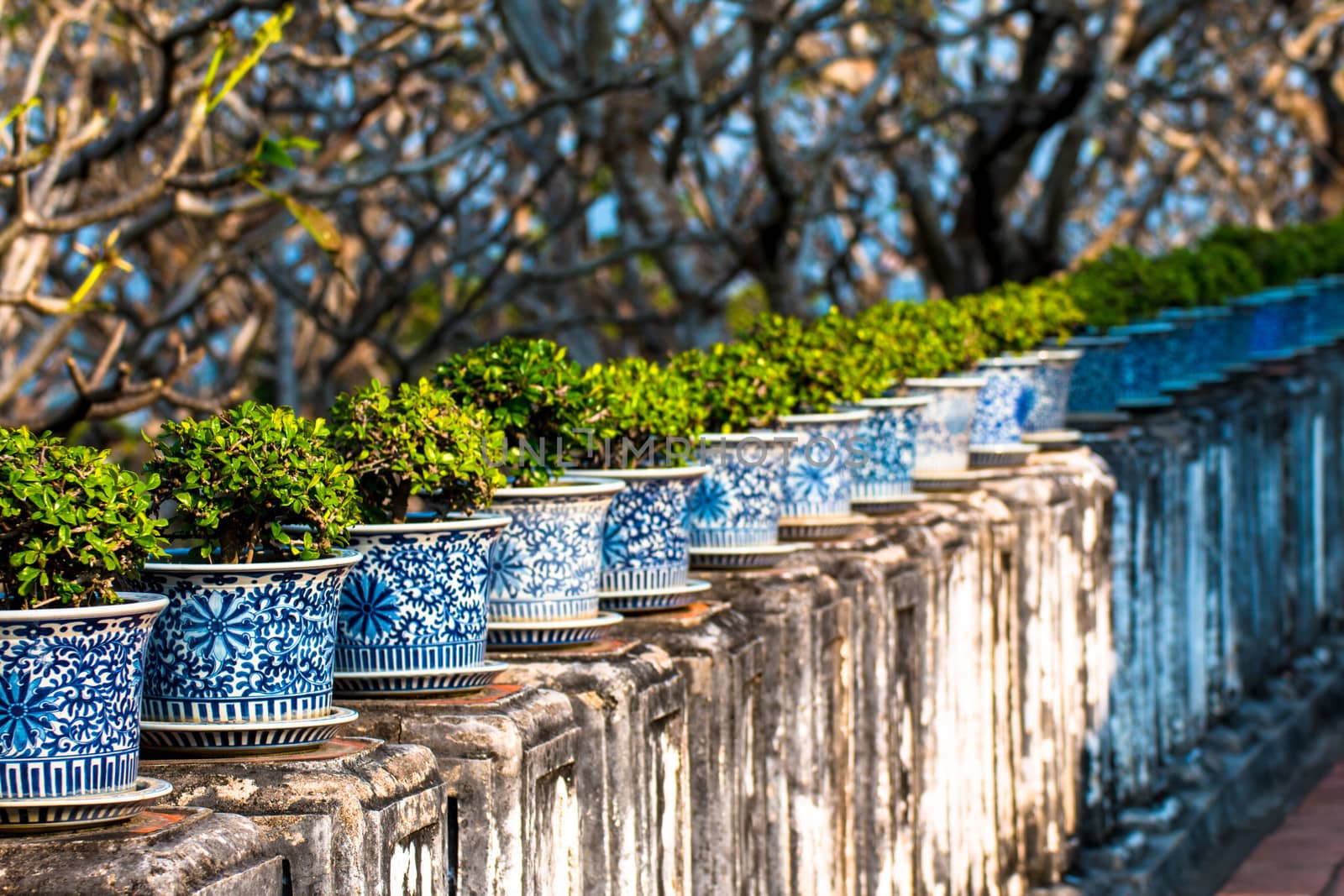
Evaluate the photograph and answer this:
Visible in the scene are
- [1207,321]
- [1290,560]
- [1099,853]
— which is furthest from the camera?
[1290,560]

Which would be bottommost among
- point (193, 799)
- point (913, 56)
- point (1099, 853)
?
point (1099, 853)

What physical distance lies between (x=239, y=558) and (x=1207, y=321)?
527cm

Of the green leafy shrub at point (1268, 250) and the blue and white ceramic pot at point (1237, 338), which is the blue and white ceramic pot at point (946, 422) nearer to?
the blue and white ceramic pot at point (1237, 338)

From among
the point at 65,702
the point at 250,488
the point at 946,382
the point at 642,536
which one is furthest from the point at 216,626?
the point at 946,382

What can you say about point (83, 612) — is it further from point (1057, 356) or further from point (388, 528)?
point (1057, 356)

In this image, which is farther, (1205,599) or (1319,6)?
(1319,6)

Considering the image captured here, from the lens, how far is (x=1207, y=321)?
22.4 feet

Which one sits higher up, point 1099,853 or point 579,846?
point 579,846

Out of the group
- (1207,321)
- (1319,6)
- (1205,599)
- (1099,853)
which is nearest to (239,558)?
(1099,853)

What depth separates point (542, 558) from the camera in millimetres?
2818

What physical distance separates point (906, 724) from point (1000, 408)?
147cm

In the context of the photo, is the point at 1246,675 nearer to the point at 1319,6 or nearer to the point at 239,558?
the point at 239,558

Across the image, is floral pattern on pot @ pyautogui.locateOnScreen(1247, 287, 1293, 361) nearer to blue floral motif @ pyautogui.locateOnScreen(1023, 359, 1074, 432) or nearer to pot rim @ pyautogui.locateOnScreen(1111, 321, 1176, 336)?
pot rim @ pyautogui.locateOnScreen(1111, 321, 1176, 336)

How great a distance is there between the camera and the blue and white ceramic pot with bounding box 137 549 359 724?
215cm
